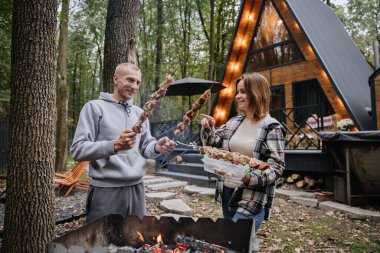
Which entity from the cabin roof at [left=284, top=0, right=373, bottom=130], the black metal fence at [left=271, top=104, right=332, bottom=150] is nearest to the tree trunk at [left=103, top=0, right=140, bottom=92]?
the black metal fence at [left=271, top=104, right=332, bottom=150]

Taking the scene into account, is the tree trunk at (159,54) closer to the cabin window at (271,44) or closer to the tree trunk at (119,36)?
the cabin window at (271,44)

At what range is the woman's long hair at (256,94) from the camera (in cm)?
278

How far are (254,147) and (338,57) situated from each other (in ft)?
39.7

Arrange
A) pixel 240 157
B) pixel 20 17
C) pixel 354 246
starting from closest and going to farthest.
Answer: pixel 240 157
pixel 20 17
pixel 354 246

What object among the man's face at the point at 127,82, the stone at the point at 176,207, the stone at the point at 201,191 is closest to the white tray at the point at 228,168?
the man's face at the point at 127,82

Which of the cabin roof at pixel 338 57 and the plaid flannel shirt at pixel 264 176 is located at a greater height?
the cabin roof at pixel 338 57

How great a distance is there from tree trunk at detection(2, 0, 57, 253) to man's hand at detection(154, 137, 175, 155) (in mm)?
1488

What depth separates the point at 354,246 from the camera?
4715 millimetres

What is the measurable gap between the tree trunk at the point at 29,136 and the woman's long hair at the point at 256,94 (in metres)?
2.37

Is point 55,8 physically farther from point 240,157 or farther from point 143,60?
point 143,60

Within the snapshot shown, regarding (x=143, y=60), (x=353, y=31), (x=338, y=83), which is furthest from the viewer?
(x=143, y=60)

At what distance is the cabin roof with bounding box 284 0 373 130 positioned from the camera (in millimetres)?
10320

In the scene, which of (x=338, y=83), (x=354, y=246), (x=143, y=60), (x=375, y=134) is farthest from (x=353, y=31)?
(x=354, y=246)

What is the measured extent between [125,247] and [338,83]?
10.2 metres
